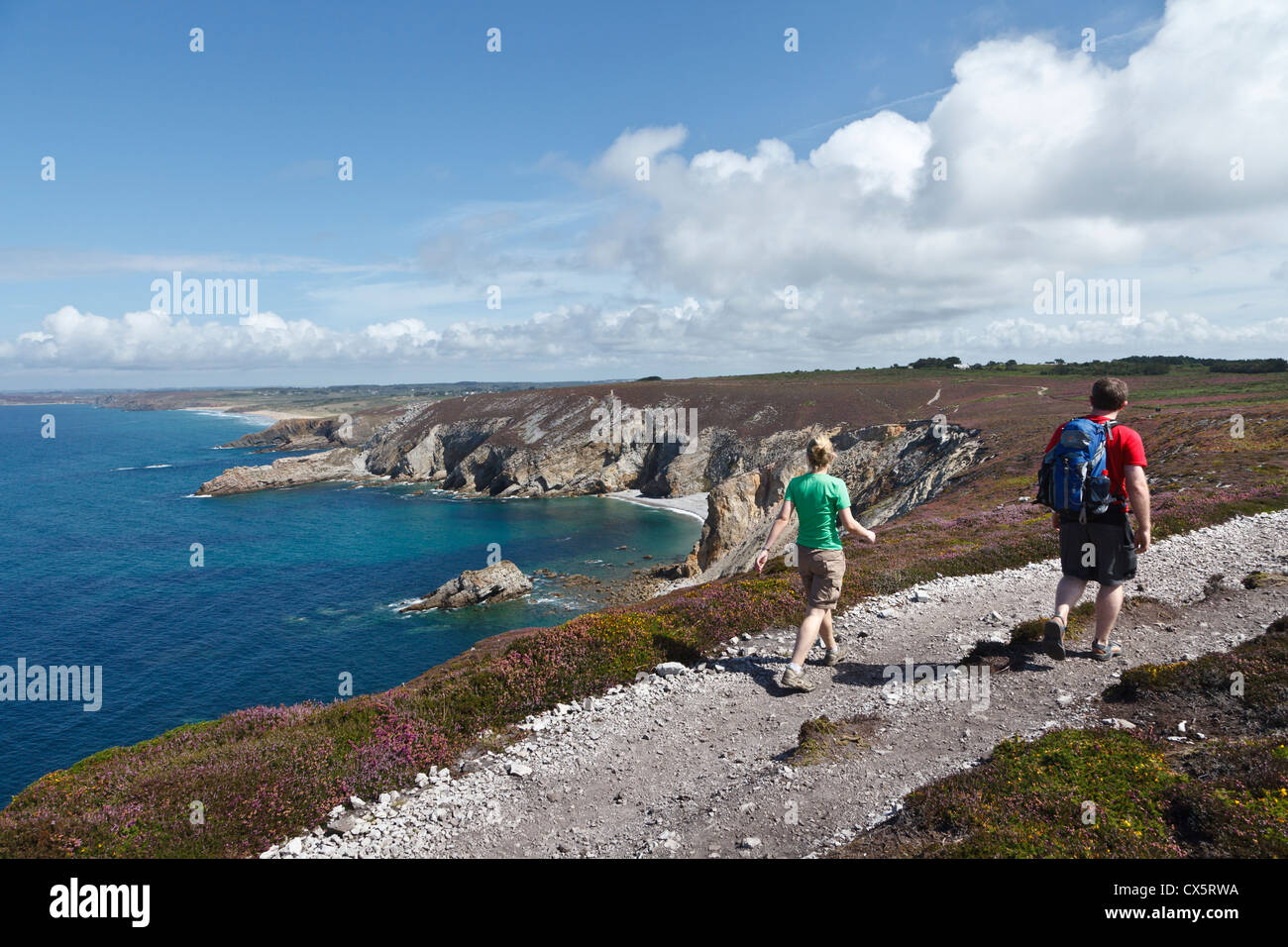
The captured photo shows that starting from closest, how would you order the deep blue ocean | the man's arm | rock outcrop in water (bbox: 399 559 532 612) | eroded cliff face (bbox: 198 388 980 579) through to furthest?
the man's arm, the deep blue ocean, rock outcrop in water (bbox: 399 559 532 612), eroded cliff face (bbox: 198 388 980 579)

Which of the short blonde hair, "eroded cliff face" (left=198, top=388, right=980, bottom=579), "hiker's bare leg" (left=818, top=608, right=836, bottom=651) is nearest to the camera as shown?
the short blonde hair

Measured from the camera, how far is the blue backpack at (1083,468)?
9164mm

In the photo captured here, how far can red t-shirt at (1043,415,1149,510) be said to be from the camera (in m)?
8.86

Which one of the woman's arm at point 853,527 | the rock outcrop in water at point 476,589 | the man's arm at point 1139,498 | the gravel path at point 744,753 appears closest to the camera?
the gravel path at point 744,753

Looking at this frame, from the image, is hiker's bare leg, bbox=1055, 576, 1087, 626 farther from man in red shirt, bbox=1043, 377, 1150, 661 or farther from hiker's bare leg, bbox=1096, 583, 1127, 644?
hiker's bare leg, bbox=1096, 583, 1127, 644

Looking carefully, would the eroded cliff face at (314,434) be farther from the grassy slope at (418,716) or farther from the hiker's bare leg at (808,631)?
the hiker's bare leg at (808,631)

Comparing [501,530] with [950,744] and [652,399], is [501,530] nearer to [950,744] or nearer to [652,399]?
[652,399]

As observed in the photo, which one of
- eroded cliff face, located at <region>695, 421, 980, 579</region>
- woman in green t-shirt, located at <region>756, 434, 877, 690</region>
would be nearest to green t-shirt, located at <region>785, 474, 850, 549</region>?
woman in green t-shirt, located at <region>756, 434, 877, 690</region>

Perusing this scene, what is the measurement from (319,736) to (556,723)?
151 inches

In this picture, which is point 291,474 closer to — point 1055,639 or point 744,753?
point 744,753

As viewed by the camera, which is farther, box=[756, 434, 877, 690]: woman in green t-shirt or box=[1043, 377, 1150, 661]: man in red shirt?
box=[756, 434, 877, 690]: woman in green t-shirt

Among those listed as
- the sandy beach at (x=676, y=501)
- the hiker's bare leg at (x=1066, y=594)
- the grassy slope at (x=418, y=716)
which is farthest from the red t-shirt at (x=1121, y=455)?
the sandy beach at (x=676, y=501)

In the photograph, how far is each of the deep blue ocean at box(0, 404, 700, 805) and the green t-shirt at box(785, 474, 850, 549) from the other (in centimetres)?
3219

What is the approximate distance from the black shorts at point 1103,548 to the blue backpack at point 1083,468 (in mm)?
219
